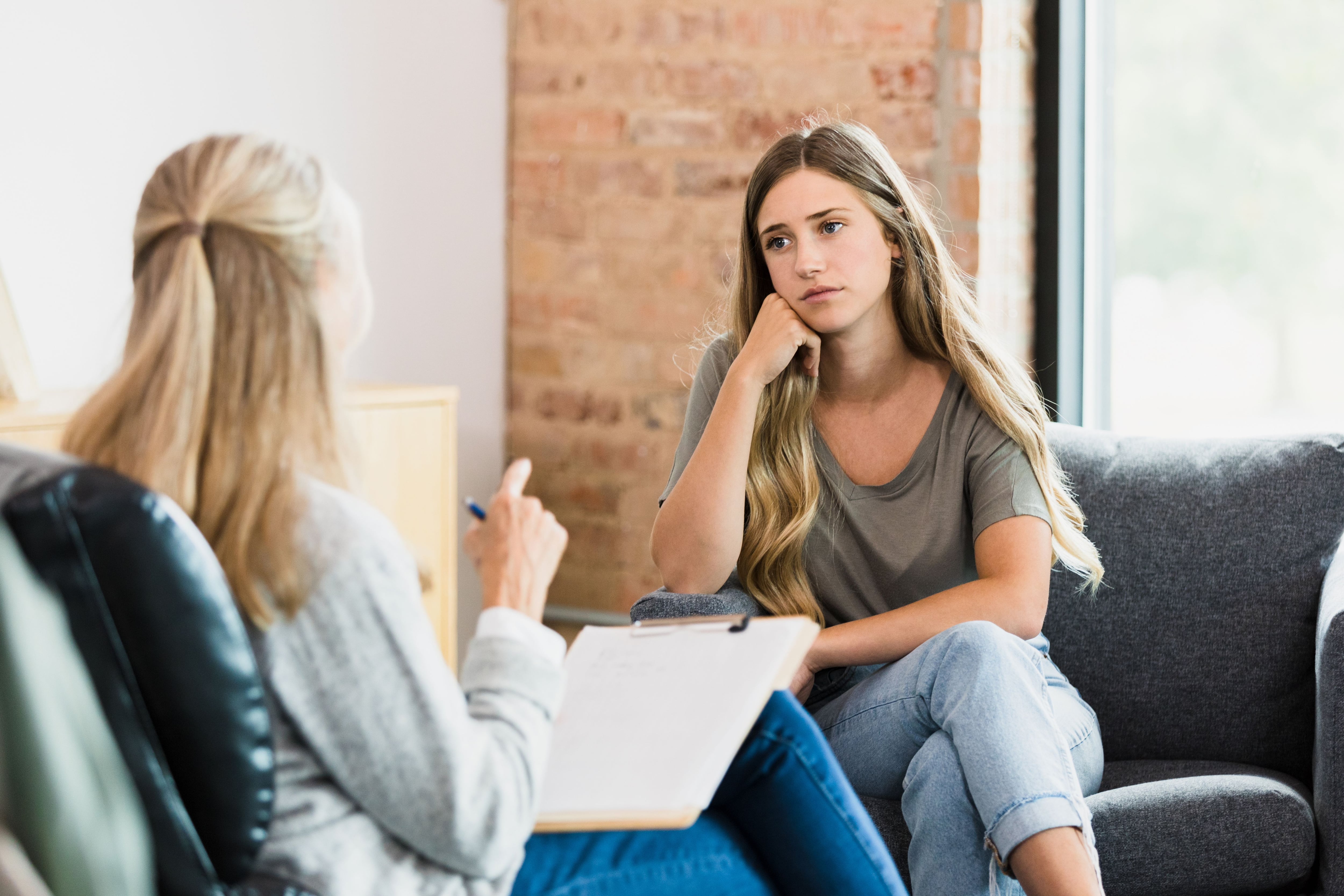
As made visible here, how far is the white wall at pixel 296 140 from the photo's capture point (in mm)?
2186

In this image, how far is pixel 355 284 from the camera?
100 cm

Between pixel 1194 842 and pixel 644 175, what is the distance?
1927mm

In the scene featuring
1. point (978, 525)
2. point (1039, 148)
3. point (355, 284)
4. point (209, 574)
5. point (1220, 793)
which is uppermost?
point (1039, 148)

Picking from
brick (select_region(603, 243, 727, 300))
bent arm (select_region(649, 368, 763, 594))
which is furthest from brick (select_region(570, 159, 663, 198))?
bent arm (select_region(649, 368, 763, 594))

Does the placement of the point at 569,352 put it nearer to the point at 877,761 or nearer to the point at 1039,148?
the point at 1039,148

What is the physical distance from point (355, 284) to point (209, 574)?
29cm

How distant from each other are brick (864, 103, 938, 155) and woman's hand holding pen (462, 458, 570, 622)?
1.78 meters

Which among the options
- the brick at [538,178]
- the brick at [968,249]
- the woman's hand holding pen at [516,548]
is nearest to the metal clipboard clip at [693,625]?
the woman's hand holding pen at [516,548]

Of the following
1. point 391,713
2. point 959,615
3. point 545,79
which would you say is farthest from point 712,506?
point 545,79

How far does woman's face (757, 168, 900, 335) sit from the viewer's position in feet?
5.83

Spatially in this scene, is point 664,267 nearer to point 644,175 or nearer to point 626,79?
point 644,175

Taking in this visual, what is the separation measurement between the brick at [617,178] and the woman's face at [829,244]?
1117mm

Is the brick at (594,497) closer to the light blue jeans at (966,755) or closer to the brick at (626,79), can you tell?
the brick at (626,79)

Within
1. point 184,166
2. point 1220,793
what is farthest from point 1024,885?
point 184,166
